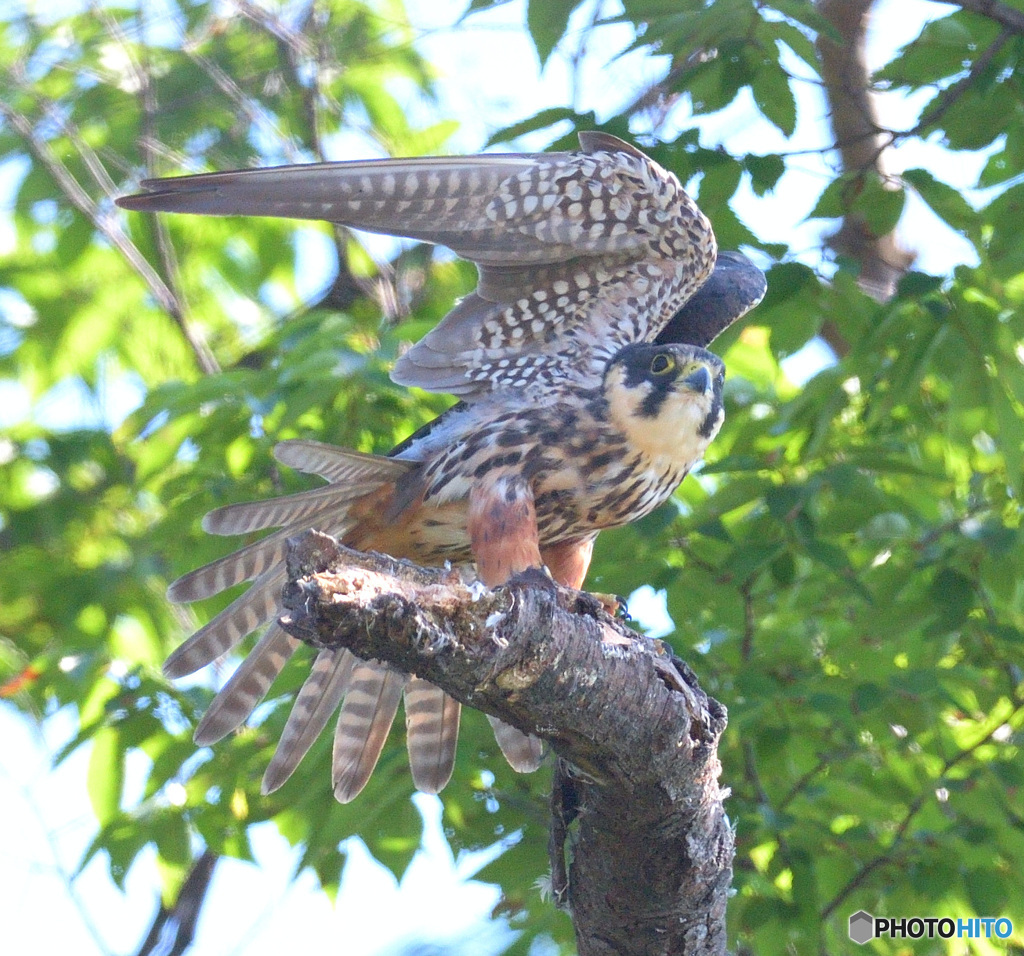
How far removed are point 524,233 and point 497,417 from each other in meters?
0.55

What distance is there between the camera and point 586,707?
2658 mm

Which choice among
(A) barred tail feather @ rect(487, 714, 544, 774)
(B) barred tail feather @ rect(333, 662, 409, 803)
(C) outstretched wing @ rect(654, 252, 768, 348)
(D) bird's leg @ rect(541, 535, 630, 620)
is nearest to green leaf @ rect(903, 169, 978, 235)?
(C) outstretched wing @ rect(654, 252, 768, 348)

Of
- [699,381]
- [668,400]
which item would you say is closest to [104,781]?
[668,400]

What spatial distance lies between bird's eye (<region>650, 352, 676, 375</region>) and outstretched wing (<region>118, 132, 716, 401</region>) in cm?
25

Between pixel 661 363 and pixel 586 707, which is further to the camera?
pixel 661 363

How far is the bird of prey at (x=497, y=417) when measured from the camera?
3.68m


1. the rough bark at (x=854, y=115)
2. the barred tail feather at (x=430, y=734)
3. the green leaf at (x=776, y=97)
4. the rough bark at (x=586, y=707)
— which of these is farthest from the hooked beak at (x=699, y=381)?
the rough bark at (x=854, y=115)

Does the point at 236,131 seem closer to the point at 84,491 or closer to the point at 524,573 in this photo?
the point at 84,491

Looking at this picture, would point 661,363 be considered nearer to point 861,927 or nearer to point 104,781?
point 861,927

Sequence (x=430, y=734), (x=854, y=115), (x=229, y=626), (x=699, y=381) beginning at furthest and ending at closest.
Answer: (x=854, y=115) → (x=430, y=734) → (x=229, y=626) → (x=699, y=381)

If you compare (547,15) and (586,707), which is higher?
(547,15)

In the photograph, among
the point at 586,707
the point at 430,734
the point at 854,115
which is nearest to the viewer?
the point at 586,707

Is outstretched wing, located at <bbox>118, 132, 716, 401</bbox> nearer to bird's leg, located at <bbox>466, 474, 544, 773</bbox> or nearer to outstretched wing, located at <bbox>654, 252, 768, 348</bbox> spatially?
outstretched wing, located at <bbox>654, 252, 768, 348</bbox>

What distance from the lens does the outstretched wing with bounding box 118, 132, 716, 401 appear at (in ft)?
11.5
